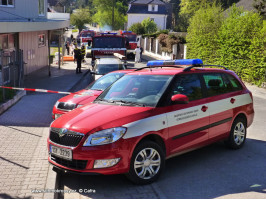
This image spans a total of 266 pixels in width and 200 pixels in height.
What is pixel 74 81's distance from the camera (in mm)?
18266

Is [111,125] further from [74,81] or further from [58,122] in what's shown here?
[74,81]

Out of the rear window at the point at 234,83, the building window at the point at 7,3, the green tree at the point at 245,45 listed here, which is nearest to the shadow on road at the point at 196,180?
the rear window at the point at 234,83

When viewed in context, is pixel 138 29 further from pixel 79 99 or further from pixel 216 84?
pixel 216 84

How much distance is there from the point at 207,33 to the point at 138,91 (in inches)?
731

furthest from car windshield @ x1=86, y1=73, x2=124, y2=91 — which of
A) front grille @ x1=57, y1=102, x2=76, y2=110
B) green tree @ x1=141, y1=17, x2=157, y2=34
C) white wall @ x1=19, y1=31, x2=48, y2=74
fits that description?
green tree @ x1=141, y1=17, x2=157, y2=34

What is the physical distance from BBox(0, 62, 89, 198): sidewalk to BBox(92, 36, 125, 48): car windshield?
A: 950 centimetres

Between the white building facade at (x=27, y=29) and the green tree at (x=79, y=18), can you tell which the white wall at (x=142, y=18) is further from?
the white building facade at (x=27, y=29)

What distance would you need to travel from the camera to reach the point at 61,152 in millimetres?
5129

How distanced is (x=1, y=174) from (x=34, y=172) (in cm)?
52

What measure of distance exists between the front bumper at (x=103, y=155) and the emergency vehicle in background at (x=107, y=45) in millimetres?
16741

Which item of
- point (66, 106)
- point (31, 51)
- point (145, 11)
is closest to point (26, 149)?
point (66, 106)

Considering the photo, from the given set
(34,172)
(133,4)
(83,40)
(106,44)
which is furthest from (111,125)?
(133,4)

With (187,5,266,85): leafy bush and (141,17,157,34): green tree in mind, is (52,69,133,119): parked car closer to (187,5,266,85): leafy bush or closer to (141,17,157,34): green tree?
(187,5,266,85): leafy bush

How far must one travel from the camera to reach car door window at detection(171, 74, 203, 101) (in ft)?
19.2
